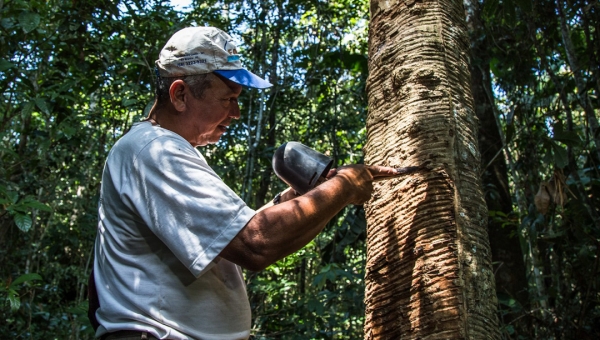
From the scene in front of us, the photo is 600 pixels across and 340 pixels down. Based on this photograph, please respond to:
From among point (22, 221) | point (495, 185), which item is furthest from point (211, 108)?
point (495, 185)

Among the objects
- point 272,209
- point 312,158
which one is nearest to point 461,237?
point 312,158

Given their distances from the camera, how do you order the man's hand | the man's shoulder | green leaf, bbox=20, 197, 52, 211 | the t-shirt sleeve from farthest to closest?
green leaf, bbox=20, 197, 52, 211 → the man's hand → the man's shoulder → the t-shirt sleeve

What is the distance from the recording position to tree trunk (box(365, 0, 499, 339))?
1709mm

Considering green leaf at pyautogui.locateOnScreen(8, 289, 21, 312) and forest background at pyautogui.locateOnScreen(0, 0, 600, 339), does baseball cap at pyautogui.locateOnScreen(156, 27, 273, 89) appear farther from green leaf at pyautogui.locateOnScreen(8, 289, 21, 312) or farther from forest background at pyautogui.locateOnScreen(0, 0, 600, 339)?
green leaf at pyautogui.locateOnScreen(8, 289, 21, 312)

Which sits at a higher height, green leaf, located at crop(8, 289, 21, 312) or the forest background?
the forest background

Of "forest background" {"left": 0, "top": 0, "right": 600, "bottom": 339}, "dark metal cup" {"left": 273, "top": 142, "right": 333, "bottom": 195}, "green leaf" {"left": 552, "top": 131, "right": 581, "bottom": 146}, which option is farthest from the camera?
"forest background" {"left": 0, "top": 0, "right": 600, "bottom": 339}

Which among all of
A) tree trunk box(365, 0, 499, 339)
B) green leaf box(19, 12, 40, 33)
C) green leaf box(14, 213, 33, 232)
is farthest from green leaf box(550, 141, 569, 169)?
green leaf box(19, 12, 40, 33)

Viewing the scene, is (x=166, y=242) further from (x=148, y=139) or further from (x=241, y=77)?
(x=241, y=77)

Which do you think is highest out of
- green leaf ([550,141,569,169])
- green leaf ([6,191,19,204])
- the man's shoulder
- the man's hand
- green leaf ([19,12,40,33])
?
green leaf ([19,12,40,33])

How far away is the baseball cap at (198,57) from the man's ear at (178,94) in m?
0.04

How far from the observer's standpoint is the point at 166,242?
141 cm

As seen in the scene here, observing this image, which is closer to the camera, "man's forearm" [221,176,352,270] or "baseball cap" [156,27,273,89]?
"man's forearm" [221,176,352,270]

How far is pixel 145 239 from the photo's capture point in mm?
1501

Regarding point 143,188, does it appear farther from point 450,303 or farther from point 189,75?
point 450,303
